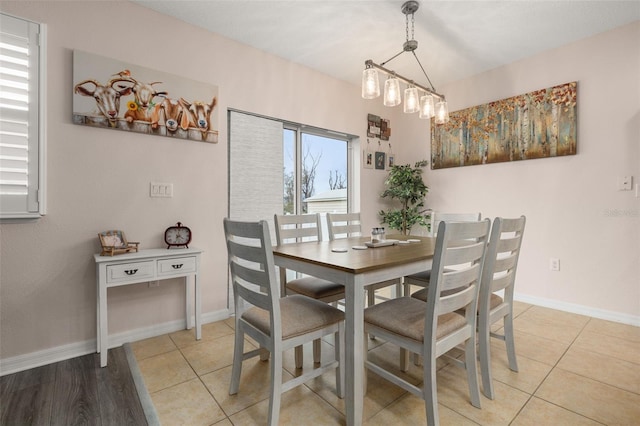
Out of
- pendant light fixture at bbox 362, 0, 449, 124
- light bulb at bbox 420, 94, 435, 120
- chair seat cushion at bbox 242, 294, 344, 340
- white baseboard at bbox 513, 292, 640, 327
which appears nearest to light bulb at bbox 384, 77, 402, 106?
pendant light fixture at bbox 362, 0, 449, 124

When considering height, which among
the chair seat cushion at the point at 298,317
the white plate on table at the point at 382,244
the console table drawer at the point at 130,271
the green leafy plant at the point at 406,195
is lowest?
the chair seat cushion at the point at 298,317

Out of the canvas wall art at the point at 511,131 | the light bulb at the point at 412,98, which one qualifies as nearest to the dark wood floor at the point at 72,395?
the light bulb at the point at 412,98

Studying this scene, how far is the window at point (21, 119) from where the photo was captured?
183 cm

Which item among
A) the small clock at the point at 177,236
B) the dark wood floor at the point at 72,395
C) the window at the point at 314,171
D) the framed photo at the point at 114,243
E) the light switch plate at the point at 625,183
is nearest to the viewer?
the dark wood floor at the point at 72,395

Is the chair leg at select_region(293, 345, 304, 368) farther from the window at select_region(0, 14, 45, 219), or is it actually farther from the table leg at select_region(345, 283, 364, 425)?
the window at select_region(0, 14, 45, 219)

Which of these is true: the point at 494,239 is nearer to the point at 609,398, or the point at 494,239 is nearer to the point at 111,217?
the point at 609,398

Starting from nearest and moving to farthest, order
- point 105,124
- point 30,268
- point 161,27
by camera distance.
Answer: point 30,268 → point 105,124 → point 161,27

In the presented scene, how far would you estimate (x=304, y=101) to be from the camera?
11.0 feet

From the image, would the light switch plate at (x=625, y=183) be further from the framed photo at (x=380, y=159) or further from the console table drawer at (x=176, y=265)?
the console table drawer at (x=176, y=265)

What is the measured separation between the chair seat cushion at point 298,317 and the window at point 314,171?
1.84m

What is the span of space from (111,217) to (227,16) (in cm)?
183

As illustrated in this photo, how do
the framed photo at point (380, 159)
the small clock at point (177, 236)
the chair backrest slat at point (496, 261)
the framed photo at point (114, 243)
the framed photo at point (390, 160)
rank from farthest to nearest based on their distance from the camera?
the framed photo at point (390, 160)
the framed photo at point (380, 159)
the small clock at point (177, 236)
the framed photo at point (114, 243)
the chair backrest slat at point (496, 261)

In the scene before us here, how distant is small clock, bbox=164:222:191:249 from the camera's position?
2.43 meters

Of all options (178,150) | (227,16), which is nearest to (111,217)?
(178,150)
